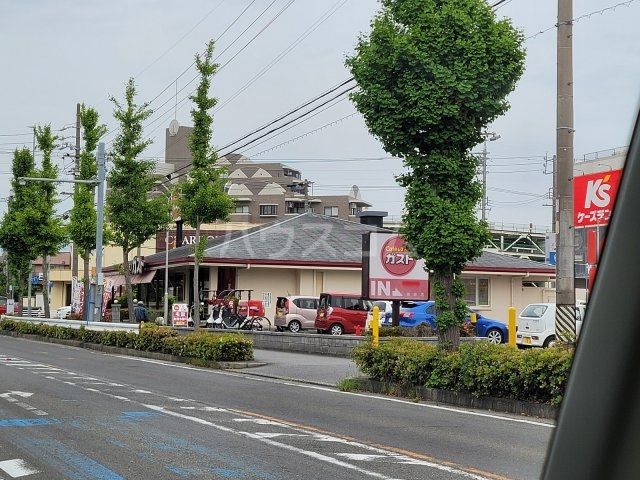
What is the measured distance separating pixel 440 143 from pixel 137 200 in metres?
23.0

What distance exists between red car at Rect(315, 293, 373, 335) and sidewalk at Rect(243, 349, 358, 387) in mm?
8720

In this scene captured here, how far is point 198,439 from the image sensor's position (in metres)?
9.63

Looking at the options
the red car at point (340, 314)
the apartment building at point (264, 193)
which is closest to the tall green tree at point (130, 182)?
the red car at point (340, 314)

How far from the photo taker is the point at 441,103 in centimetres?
1567

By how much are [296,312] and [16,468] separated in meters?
30.2

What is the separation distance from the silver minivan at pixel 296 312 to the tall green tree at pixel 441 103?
71.1 ft

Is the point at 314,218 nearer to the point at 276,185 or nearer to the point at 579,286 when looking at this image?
the point at 579,286

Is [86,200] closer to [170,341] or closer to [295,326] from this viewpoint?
[295,326]

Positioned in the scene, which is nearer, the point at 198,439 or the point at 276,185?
the point at 198,439

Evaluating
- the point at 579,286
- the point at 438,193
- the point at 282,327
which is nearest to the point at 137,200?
the point at 282,327

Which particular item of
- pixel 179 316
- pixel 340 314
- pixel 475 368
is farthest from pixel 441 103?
pixel 179 316

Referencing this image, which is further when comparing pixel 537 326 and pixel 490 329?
pixel 490 329

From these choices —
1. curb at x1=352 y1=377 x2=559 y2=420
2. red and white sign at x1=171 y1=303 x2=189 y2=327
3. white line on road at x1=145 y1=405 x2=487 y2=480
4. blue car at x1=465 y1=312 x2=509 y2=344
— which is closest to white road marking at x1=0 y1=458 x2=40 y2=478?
white line on road at x1=145 y1=405 x2=487 y2=480

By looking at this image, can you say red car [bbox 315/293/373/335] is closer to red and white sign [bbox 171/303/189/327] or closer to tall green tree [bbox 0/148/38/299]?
red and white sign [bbox 171/303/189/327]
